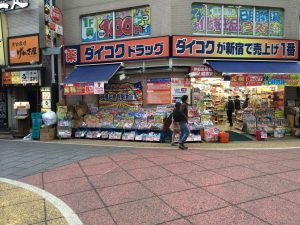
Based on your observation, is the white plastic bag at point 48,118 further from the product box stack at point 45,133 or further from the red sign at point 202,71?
the red sign at point 202,71

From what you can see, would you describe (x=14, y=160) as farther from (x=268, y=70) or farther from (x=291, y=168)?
(x=268, y=70)

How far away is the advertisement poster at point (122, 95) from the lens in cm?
1234

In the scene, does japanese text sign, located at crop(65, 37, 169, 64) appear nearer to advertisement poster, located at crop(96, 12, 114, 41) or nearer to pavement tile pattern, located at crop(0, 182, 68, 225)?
advertisement poster, located at crop(96, 12, 114, 41)

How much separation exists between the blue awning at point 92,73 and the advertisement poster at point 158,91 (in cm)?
174

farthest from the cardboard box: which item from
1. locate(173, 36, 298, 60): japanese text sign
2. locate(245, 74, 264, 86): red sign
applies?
locate(245, 74, 264, 86): red sign

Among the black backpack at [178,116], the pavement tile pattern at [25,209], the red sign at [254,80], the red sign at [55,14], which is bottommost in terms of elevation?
the pavement tile pattern at [25,209]

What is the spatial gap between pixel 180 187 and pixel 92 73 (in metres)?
8.21

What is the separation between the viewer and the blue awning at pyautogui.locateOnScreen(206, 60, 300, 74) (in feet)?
37.5

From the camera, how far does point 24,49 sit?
14.6m

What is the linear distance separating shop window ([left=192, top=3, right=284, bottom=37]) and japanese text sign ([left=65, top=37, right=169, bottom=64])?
1.88m

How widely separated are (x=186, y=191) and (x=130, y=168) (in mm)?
2136

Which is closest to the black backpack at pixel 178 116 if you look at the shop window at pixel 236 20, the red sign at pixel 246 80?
the red sign at pixel 246 80

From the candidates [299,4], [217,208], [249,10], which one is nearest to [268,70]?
[249,10]

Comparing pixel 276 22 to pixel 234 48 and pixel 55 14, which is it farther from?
pixel 55 14
